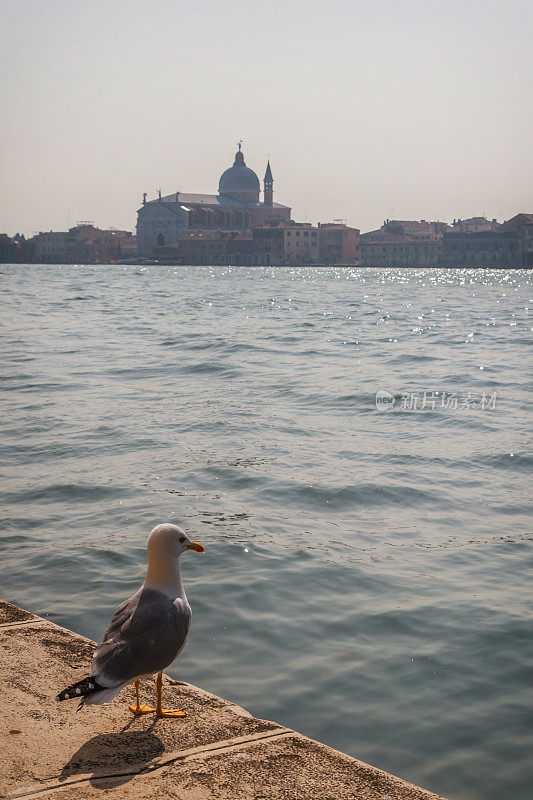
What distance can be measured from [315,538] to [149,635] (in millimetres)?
2838

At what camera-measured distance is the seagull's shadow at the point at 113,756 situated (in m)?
2.20

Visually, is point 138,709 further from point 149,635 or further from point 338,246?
point 338,246

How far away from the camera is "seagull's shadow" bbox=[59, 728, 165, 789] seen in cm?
220

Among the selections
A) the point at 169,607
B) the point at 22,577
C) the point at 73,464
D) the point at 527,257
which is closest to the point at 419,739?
the point at 169,607

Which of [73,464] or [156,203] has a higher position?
[156,203]

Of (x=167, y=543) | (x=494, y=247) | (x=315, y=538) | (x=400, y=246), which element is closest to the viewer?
(x=167, y=543)

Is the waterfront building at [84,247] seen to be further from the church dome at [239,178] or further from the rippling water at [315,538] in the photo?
the rippling water at [315,538]

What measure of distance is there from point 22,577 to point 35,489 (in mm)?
1728

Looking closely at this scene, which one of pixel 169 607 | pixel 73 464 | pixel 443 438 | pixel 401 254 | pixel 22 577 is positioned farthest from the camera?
pixel 401 254

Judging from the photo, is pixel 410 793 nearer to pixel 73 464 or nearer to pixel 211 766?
pixel 211 766

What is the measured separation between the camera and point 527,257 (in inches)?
4220

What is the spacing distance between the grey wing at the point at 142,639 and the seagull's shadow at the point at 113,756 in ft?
0.49

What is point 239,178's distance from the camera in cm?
11806

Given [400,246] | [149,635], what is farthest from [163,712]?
[400,246]
